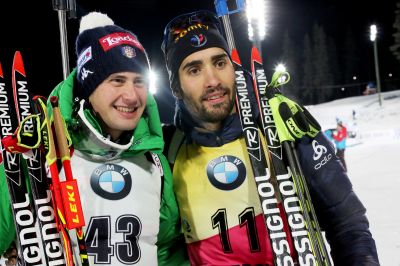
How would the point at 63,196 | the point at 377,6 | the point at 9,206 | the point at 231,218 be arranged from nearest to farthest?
the point at 63,196 < the point at 9,206 < the point at 231,218 < the point at 377,6

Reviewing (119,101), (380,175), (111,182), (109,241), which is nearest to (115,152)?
(111,182)

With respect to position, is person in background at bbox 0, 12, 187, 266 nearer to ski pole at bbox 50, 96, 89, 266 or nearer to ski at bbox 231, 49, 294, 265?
ski pole at bbox 50, 96, 89, 266

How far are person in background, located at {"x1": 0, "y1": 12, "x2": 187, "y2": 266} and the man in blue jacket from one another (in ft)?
0.78

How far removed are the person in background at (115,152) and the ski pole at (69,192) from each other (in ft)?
0.63

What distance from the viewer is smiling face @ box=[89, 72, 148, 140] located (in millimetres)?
2742

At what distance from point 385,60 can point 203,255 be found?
63652 mm

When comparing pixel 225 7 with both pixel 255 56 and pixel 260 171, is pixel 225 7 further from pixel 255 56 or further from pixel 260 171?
pixel 260 171

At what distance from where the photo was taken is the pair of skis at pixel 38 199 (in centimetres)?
239

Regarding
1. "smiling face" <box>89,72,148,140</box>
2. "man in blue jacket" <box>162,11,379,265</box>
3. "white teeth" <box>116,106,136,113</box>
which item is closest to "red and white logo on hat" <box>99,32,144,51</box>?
"smiling face" <box>89,72,148,140</box>

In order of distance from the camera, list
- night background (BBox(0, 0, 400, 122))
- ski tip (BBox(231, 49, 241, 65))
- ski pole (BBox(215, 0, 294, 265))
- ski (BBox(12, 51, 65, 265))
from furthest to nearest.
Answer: night background (BBox(0, 0, 400, 122)), ski tip (BBox(231, 49, 241, 65)), ski pole (BBox(215, 0, 294, 265)), ski (BBox(12, 51, 65, 265))

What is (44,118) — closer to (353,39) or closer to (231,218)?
(231,218)

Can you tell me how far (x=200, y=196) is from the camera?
9.49 feet

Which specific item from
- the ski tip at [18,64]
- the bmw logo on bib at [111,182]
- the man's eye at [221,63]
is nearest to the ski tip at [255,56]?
the man's eye at [221,63]

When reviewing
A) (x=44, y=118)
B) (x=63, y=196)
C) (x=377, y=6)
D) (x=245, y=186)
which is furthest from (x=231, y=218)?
(x=377, y=6)
